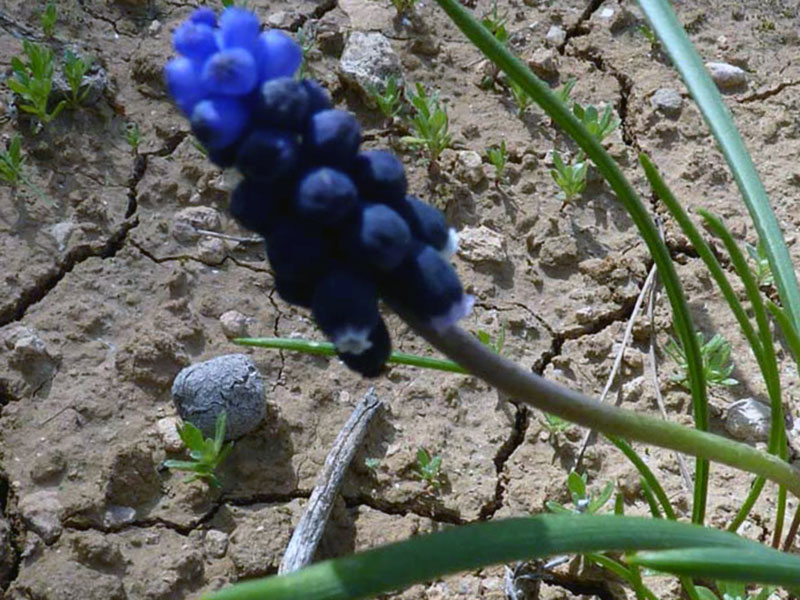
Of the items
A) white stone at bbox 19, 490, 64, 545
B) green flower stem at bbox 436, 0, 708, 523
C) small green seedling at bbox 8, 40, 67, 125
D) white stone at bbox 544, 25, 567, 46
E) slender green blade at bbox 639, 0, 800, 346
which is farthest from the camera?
white stone at bbox 544, 25, 567, 46

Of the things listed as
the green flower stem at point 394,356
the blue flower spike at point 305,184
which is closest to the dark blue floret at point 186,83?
the blue flower spike at point 305,184

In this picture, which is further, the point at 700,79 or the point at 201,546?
the point at 201,546

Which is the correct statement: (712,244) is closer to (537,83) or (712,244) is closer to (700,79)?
(700,79)

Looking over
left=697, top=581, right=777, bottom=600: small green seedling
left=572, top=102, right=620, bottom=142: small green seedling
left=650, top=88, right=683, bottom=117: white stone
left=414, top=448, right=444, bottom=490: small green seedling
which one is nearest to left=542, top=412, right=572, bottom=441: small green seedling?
left=414, top=448, right=444, bottom=490: small green seedling

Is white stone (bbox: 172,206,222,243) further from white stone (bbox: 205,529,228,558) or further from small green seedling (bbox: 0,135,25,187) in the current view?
white stone (bbox: 205,529,228,558)

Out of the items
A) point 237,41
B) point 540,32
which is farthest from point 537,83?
point 540,32

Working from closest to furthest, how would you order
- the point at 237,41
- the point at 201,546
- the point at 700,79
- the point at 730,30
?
the point at 237,41 → the point at 700,79 → the point at 201,546 → the point at 730,30
